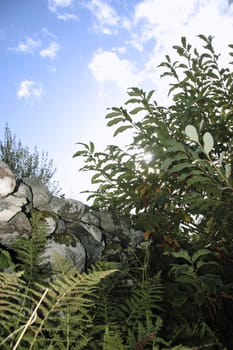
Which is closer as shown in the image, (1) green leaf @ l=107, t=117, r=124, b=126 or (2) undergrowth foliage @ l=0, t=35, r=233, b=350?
(2) undergrowth foliage @ l=0, t=35, r=233, b=350

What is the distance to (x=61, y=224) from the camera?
2463 mm

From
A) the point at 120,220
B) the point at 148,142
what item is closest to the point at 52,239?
the point at 120,220

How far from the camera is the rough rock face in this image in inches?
90.1

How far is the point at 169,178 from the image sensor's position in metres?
2.23

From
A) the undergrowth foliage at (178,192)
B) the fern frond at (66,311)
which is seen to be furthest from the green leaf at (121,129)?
the fern frond at (66,311)

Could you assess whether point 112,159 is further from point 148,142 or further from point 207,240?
point 207,240

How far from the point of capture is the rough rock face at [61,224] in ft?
7.51

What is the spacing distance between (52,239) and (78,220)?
0.35m

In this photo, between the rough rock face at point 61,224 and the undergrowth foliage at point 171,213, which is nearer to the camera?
the undergrowth foliage at point 171,213

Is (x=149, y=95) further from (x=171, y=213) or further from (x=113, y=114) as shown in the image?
(x=171, y=213)

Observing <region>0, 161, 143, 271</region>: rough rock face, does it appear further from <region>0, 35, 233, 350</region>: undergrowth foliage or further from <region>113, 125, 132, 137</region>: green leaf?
<region>113, 125, 132, 137</region>: green leaf

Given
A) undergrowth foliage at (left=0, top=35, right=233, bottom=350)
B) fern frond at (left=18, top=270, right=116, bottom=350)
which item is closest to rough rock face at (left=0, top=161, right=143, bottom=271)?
undergrowth foliage at (left=0, top=35, right=233, bottom=350)

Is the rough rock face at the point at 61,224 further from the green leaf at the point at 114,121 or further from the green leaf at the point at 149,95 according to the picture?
the green leaf at the point at 149,95

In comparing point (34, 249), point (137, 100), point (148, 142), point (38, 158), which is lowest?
point (34, 249)
